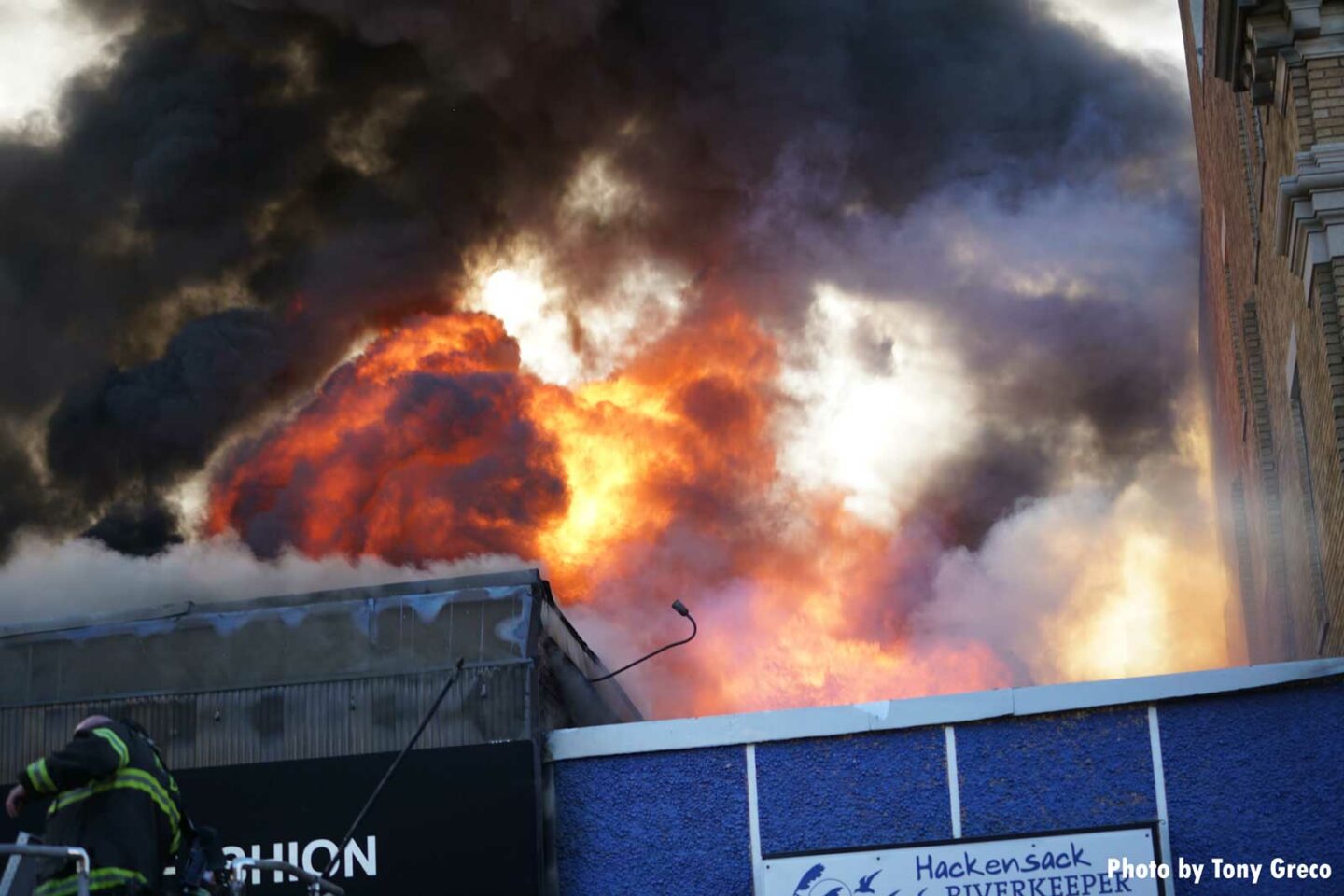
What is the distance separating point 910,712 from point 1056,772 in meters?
1.16

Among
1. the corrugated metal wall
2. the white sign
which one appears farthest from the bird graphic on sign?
the corrugated metal wall

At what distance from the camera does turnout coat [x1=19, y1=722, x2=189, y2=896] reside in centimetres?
784

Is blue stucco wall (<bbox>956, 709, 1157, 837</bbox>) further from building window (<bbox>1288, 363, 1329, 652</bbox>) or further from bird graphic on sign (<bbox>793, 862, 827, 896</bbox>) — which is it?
building window (<bbox>1288, 363, 1329, 652</bbox>)

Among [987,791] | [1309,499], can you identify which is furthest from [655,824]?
[1309,499]

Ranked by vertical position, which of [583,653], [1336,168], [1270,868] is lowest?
[1270,868]

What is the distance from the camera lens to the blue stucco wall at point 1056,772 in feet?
40.1

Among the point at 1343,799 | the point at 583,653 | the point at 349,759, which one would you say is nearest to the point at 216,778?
the point at 349,759

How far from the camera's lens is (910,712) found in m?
12.6

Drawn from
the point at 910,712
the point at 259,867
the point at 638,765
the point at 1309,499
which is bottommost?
the point at 259,867

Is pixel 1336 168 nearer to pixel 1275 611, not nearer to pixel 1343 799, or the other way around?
pixel 1343 799

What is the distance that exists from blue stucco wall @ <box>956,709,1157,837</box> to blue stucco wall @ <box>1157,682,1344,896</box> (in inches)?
9.6

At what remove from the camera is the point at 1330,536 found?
13.5 meters

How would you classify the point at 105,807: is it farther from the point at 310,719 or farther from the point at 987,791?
the point at 987,791

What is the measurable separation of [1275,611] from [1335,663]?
8233 mm
